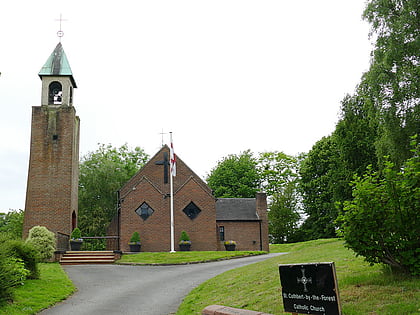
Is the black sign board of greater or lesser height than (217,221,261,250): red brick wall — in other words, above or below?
below

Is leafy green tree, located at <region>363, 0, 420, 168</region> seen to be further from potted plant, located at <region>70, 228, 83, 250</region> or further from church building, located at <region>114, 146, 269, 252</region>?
potted plant, located at <region>70, 228, 83, 250</region>

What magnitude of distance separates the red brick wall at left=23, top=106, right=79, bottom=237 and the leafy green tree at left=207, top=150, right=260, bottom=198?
103 ft

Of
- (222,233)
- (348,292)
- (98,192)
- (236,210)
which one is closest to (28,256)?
(348,292)

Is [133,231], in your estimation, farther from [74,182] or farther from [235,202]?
[235,202]

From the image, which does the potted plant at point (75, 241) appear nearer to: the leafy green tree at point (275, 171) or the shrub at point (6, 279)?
the shrub at point (6, 279)

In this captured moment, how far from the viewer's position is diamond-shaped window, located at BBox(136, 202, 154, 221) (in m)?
33.9

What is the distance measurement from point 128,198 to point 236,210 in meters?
10.7

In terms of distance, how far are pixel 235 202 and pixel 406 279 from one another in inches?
1310

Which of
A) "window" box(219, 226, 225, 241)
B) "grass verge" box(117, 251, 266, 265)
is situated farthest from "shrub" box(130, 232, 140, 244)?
"window" box(219, 226, 225, 241)

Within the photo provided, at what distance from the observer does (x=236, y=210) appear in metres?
40.0

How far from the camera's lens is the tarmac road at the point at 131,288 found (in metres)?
11.5

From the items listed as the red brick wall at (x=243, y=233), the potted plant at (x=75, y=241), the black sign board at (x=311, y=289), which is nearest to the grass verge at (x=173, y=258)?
the potted plant at (x=75, y=241)

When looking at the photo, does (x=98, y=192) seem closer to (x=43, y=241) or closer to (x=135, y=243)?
(x=135, y=243)

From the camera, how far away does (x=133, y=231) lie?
33156mm
